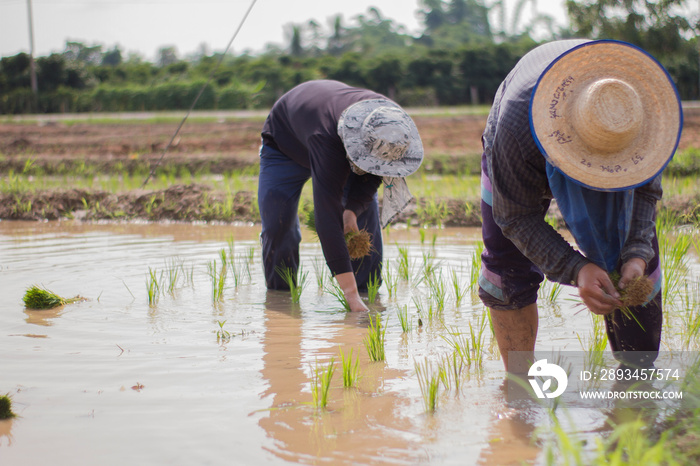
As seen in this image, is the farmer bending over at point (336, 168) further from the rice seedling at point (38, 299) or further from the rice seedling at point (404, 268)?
the rice seedling at point (38, 299)

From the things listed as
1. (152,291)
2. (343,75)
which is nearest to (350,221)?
(152,291)

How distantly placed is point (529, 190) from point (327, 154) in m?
1.23

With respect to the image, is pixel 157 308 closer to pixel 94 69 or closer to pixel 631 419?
pixel 631 419

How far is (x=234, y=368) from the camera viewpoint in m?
2.60

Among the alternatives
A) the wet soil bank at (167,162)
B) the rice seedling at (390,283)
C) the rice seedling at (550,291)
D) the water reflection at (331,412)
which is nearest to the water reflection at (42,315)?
the water reflection at (331,412)

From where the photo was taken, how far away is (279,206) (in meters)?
3.80

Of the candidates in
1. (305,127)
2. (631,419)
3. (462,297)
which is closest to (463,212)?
(462,297)

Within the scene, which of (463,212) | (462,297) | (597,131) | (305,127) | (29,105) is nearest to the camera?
(597,131)

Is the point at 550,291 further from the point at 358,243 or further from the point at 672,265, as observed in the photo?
the point at 358,243

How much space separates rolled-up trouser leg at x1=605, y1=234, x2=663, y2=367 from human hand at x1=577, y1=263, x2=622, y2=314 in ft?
1.05

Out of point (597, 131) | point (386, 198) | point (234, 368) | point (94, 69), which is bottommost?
point (234, 368)

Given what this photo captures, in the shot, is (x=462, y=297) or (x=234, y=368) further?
(x=462, y=297)

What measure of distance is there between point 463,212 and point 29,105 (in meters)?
21.9

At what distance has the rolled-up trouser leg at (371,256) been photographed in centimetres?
388
